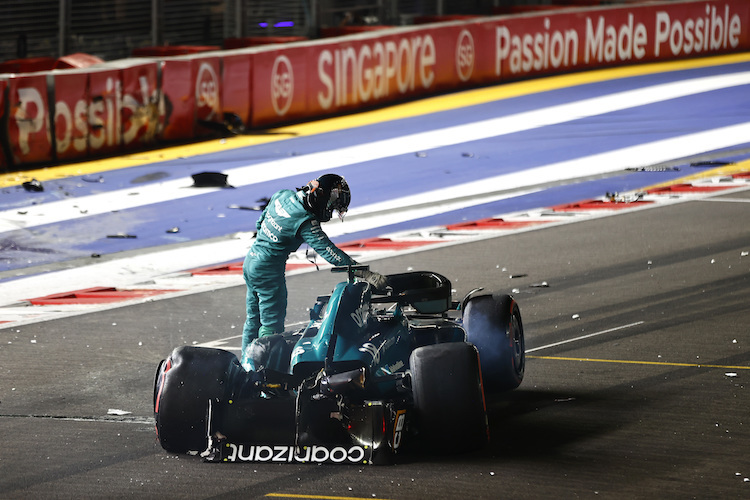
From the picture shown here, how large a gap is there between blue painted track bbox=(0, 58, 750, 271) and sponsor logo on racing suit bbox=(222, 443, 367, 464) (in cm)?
680

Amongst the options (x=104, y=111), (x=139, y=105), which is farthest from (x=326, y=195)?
(x=139, y=105)

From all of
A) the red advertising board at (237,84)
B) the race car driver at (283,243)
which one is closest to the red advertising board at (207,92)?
the red advertising board at (237,84)

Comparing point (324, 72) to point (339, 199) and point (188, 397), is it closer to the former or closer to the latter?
point (339, 199)

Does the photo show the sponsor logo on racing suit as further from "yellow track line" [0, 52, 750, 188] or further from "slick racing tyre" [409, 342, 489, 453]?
"yellow track line" [0, 52, 750, 188]

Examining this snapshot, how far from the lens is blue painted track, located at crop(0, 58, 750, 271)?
14766 millimetres

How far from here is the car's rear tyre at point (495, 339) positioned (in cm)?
845

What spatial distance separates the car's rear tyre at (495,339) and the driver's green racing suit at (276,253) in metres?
1.09

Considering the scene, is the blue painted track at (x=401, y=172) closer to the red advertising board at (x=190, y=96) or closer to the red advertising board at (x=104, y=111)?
the red advertising board at (x=104, y=111)

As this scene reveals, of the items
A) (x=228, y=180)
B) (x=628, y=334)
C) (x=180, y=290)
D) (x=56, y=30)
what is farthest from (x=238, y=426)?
(x=56, y=30)

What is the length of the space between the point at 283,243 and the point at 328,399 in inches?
50.6

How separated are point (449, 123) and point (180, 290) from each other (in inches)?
436

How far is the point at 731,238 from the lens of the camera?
13.9 m

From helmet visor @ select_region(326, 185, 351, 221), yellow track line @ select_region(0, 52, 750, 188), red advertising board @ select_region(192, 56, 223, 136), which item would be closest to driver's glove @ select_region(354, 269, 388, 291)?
helmet visor @ select_region(326, 185, 351, 221)

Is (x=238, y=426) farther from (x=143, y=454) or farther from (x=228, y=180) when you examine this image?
(x=228, y=180)
